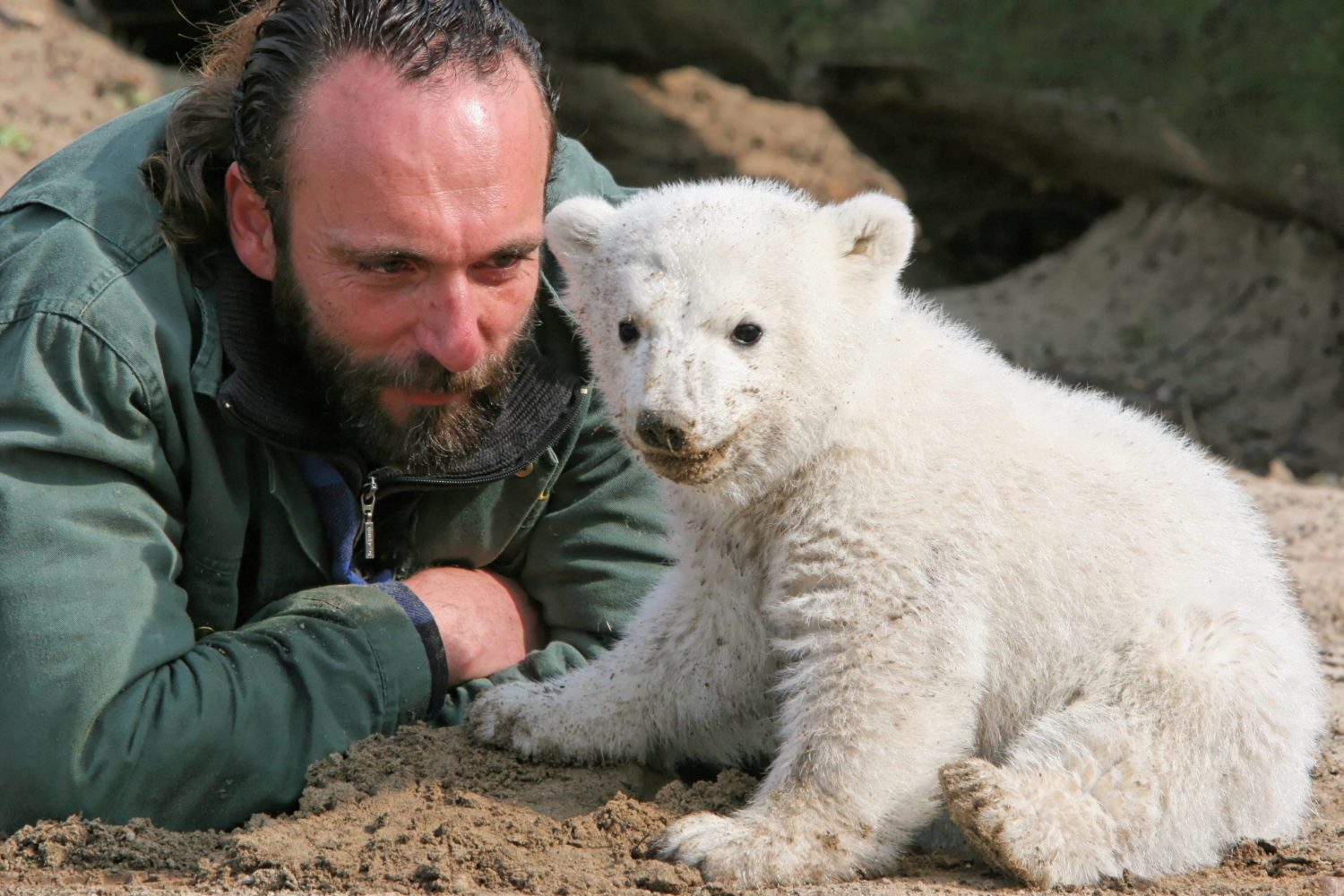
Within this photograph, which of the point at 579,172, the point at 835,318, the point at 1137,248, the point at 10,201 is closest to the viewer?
the point at 835,318

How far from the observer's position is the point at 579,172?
4.82 metres

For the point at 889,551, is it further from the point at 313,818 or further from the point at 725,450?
the point at 313,818

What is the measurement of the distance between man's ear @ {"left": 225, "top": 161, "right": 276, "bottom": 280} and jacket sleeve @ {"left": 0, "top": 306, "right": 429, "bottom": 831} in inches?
22.0

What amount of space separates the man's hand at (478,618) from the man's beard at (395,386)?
382mm

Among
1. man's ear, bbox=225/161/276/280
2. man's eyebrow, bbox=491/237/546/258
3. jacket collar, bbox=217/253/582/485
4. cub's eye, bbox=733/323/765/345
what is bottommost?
jacket collar, bbox=217/253/582/485

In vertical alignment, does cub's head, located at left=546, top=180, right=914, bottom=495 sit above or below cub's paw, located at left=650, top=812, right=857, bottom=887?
above

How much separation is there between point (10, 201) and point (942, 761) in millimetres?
2796

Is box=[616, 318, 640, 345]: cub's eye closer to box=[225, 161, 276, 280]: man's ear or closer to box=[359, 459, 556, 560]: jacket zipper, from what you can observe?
box=[359, 459, 556, 560]: jacket zipper

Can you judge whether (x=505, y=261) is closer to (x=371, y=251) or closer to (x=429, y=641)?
(x=371, y=251)

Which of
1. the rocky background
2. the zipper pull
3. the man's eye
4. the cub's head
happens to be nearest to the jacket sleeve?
the zipper pull

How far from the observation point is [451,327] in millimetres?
3863

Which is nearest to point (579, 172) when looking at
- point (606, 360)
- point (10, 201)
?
point (606, 360)

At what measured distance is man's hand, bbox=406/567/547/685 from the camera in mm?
4180

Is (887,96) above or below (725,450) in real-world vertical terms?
above
